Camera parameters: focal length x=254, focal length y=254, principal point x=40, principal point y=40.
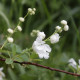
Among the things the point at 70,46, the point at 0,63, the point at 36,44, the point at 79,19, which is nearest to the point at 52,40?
the point at 36,44

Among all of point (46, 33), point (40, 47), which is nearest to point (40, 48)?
point (40, 47)

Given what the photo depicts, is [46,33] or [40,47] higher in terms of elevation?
[46,33]

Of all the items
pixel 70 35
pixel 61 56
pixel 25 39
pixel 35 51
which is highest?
pixel 70 35

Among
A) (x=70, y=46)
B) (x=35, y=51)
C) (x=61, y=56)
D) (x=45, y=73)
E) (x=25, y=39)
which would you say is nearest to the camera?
Result: (x=35, y=51)

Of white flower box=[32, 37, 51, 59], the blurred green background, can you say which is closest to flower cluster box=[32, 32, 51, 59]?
white flower box=[32, 37, 51, 59]

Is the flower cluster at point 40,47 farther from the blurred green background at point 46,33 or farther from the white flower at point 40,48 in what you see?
the blurred green background at point 46,33

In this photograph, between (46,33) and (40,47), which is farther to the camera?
(46,33)

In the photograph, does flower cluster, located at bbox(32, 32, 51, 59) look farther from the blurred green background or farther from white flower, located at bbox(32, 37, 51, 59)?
the blurred green background

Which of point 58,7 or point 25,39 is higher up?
point 58,7

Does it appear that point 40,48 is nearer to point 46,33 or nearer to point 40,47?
point 40,47

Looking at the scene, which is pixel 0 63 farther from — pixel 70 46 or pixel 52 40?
pixel 70 46

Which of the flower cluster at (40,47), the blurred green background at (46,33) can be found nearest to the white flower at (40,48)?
the flower cluster at (40,47)
